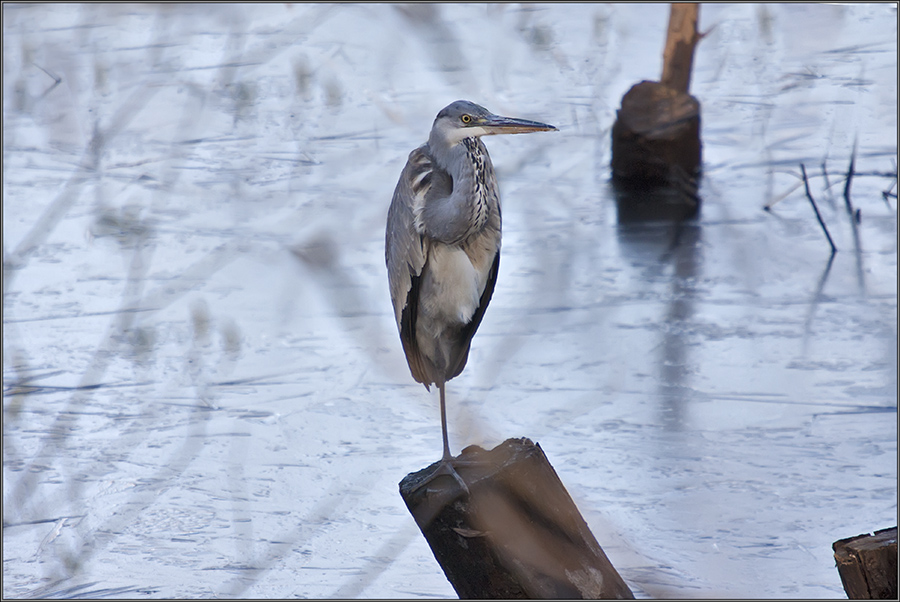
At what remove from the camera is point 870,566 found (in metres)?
2.64

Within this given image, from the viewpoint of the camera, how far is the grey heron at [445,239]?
11.3ft

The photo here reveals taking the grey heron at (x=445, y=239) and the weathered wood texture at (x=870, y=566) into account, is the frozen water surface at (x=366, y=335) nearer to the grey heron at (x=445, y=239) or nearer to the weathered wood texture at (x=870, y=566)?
the grey heron at (x=445, y=239)

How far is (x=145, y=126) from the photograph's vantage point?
8969 mm

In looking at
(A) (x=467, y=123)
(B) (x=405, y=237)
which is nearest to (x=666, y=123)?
(B) (x=405, y=237)

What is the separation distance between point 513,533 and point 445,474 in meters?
0.25

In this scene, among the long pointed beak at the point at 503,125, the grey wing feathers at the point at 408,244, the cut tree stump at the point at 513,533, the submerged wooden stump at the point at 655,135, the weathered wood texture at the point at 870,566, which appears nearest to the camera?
the weathered wood texture at the point at 870,566

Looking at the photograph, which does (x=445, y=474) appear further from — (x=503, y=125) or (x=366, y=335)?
(x=503, y=125)

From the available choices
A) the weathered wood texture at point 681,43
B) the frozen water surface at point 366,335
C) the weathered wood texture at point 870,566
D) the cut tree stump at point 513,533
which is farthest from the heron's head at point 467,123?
the weathered wood texture at point 681,43

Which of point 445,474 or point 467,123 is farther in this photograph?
point 467,123

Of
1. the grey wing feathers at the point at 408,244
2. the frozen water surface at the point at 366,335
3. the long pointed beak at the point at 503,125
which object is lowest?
the frozen water surface at the point at 366,335

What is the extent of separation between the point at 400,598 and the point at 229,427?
5.54 ft

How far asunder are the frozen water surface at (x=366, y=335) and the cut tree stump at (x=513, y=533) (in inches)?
11.7

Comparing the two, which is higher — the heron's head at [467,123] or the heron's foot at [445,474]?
the heron's head at [467,123]

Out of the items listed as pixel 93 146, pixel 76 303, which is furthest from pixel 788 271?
pixel 93 146
